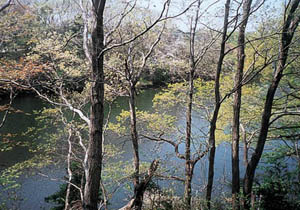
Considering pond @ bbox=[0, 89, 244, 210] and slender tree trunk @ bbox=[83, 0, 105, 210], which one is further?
pond @ bbox=[0, 89, 244, 210]

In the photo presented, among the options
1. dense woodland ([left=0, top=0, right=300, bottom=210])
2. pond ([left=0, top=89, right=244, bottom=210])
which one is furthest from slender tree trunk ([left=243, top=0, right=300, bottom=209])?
pond ([left=0, top=89, right=244, bottom=210])

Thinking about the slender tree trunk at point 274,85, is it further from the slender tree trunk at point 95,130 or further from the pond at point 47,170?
the slender tree trunk at point 95,130

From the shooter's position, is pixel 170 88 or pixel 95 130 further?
pixel 170 88

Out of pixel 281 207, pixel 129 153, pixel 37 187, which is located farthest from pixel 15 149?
pixel 281 207

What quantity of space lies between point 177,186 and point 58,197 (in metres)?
4.73

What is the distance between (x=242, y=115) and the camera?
25.1 feet

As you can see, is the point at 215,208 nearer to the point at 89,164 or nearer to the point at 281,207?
the point at 281,207

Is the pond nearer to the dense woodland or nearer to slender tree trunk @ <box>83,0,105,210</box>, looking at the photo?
the dense woodland

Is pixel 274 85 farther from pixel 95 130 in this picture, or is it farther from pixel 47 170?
pixel 47 170

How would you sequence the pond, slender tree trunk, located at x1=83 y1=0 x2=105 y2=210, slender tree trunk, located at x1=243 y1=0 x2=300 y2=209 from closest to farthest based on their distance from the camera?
1. slender tree trunk, located at x1=83 y1=0 x2=105 y2=210
2. slender tree trunk, located at x1=243 y1=0 x2=300 y2=209
3. the pond

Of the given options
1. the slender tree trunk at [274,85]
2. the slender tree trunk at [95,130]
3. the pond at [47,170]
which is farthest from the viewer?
the pond at [47,170]

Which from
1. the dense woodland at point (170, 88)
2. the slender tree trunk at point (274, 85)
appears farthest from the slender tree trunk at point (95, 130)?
the slender tree trunk at point (274, 85)

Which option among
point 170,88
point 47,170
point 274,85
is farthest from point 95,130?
point 47,170

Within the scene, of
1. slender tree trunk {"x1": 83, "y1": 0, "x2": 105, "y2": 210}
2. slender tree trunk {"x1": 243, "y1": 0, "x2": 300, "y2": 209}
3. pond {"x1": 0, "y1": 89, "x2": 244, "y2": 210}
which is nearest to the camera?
slender tree trunk {"x1": 83, "y1": 0, "x2": 105, "y2": 210}
